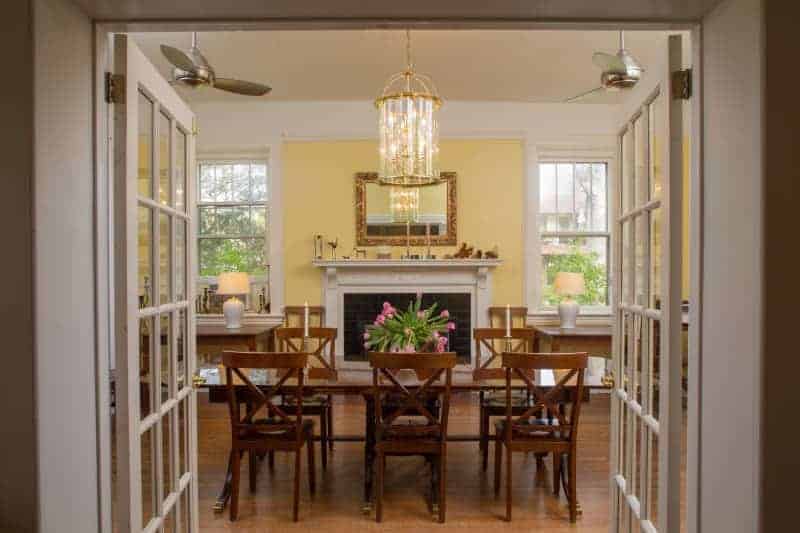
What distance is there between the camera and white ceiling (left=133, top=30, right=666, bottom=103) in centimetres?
474

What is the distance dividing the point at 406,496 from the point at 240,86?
2925 millimetres

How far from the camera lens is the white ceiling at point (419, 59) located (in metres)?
4.74

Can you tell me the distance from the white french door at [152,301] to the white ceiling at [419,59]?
2546mm

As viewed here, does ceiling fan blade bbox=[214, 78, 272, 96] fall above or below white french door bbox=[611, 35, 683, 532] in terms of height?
above

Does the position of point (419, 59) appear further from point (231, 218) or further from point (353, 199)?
point (231, 218)

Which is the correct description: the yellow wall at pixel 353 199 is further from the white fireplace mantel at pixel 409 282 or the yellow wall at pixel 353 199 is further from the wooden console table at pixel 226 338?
the wooden console table at pixel 226 338

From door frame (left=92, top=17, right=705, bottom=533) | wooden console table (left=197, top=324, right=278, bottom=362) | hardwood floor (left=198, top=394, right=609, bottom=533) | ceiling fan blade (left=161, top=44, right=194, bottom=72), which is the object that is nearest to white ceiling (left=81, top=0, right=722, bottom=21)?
door frame (left=92, top=17, right=705, bottom=533)

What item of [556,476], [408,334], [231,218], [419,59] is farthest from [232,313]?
[556,476]
